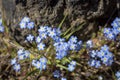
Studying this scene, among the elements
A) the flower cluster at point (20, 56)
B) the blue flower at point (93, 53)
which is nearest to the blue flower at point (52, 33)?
the flower cluster at point (20, 56)

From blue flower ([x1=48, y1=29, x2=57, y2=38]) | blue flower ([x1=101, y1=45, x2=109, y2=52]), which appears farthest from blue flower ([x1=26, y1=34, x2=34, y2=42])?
blue flower ([x1=101, y1=45, x2=109, y2=52])

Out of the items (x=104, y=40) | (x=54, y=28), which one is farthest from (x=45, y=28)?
(x=104, y=40)

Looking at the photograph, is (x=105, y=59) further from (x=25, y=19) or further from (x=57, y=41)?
(x=25, y=19)

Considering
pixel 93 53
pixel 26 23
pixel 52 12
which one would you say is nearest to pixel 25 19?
pixel 26 23

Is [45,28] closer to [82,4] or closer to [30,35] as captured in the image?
[30,35]

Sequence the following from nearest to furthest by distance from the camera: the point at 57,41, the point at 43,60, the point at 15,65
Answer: the point at 43,60 < the point at 57,41 < the point at 15,65

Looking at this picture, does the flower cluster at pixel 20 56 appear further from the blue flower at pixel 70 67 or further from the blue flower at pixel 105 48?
the blue flower at pixel 105 48

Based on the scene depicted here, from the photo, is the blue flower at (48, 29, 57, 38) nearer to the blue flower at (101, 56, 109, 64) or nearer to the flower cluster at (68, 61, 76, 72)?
the flower cluster at (68, 61, 76, 72)
